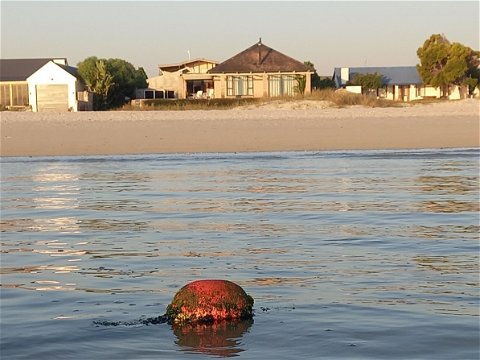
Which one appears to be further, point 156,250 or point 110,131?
point 110,131

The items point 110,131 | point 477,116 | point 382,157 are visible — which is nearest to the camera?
point 382,157

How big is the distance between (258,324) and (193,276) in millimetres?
1663

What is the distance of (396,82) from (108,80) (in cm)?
2433

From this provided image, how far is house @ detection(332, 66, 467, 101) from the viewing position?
2314 inches

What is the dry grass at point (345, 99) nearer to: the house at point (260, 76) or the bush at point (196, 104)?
the bush at point (196, 104)

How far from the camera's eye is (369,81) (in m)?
59.9

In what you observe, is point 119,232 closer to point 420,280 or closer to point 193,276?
point 193,276

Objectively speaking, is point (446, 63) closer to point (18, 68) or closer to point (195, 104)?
point (195, 104)

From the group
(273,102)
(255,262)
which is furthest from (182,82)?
(255,262)

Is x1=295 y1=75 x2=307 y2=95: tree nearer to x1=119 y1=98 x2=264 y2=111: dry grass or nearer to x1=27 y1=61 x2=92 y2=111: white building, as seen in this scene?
x1=119 y1=98 x2=264 y2=111: dry grass

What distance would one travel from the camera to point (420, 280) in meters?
7.20

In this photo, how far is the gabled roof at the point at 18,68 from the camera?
52.4m

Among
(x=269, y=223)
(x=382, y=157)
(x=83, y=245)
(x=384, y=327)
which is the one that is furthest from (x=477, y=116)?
(x=384, y=327)

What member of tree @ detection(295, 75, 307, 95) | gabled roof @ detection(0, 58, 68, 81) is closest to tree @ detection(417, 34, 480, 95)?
tree @ detection(295, 75, 307, 95)
